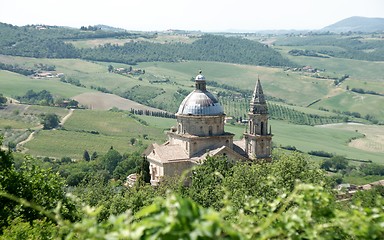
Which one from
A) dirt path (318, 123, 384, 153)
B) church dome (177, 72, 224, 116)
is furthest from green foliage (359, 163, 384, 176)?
church dome (177, 72, 224, 116)

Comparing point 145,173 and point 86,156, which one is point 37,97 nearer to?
point 86,156

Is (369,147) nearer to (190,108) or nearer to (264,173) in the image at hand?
(190,108)

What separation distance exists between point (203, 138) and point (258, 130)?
6.77 meters

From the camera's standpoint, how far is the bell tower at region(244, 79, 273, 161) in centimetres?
6762

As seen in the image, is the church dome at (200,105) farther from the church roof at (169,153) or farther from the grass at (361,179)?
the grass at (361,179)

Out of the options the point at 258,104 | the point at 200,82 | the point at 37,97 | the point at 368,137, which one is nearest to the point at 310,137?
the point at 368,137

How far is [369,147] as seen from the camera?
14775 centimetres

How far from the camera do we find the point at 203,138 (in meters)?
66.4

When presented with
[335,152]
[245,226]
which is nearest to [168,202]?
[245,226]

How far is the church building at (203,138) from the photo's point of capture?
6594 cm

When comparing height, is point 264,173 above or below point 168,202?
below

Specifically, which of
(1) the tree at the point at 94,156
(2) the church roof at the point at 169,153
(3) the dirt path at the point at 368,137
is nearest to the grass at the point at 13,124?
(1) the tree at the point at 94,156

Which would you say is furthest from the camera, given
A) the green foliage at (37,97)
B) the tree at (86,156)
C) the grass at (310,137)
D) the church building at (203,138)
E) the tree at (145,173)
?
the green foliage at (37,97)

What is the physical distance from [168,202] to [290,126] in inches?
6091
